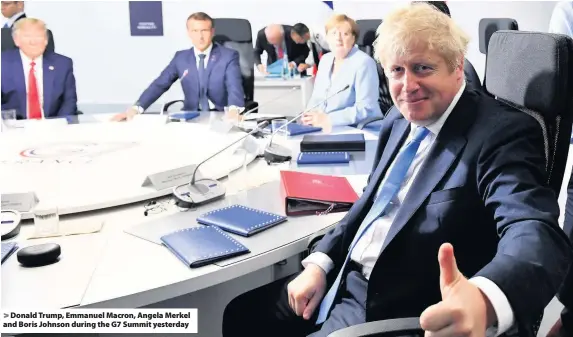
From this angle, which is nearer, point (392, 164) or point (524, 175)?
point (524, 175)

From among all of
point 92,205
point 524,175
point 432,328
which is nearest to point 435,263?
point 524,175

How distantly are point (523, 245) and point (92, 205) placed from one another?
3.74 ft

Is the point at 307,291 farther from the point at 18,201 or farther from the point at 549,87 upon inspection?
the point at 18,201

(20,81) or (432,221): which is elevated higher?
(20,81)

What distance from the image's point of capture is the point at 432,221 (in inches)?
46.5

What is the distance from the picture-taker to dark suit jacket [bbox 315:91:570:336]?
1025mm

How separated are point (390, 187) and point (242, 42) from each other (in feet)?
9.25

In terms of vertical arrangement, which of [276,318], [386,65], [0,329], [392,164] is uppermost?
[386,65]

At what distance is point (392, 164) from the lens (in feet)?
4.58

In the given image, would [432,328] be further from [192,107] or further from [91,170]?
[192,107]

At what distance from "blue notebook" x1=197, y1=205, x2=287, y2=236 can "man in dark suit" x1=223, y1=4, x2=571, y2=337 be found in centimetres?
16

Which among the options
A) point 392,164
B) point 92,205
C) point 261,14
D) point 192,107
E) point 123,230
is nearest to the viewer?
point 392,164

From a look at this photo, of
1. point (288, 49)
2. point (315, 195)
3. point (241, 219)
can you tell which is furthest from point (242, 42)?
point (241, 219)

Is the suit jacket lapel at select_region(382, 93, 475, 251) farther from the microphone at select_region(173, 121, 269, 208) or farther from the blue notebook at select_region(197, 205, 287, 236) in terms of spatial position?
the microphone at select_region(173, 121, 269, 208)
